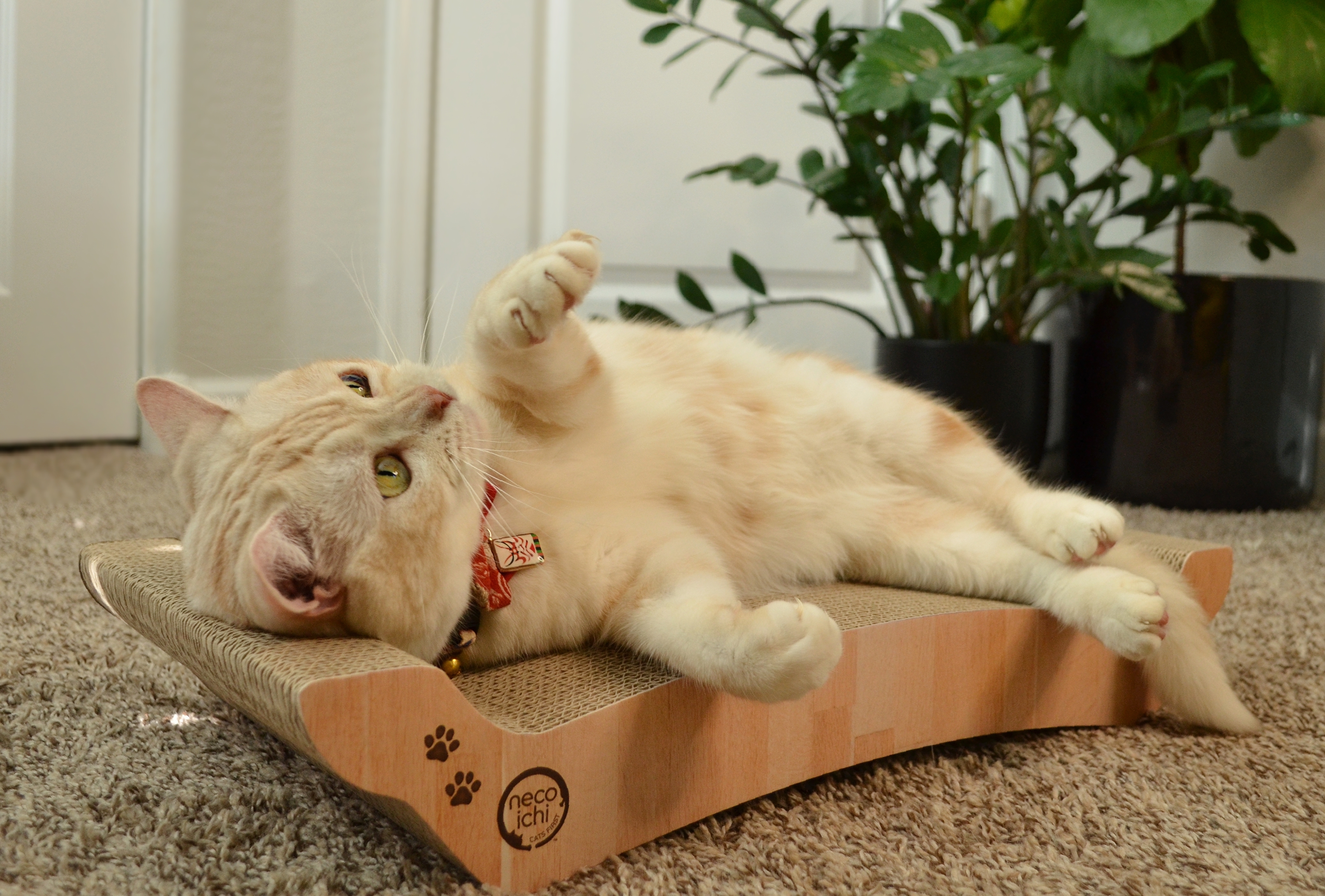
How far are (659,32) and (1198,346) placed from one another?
125cm

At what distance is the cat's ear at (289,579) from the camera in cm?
75

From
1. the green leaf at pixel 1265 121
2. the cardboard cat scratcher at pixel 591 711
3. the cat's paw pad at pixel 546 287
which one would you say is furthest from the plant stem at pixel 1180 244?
the cat's paw pad at pixel 546 287

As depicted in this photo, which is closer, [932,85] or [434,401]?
[434,401]

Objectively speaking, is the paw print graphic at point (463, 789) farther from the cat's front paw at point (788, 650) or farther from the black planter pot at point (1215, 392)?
the black planter pot at point (1215, 392)

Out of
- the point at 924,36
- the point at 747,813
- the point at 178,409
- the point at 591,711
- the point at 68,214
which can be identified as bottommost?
the point at 747,813

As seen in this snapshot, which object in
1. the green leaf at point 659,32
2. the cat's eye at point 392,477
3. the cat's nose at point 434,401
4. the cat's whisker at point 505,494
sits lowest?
the cat's whisker at point 505,494

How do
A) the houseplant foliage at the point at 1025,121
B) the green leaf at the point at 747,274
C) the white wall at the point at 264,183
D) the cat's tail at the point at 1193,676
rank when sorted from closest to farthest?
the cat's tail at the point at 1193,676 → the houseplant foliage at the point at 1025,121 → the green leaf at the point at 747,274 → the white wall at the point at 264,183

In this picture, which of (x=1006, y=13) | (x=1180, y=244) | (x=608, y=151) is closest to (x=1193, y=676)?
(x=1180, y=244)

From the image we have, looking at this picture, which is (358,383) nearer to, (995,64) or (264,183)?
(995,64)

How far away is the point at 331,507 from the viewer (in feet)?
A: 2.62

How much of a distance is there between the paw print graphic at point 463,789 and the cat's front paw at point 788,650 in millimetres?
215

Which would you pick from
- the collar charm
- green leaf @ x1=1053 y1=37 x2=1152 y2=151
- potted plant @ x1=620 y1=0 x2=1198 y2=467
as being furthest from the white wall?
the collar charm

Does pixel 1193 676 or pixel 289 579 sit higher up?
pixel 289 579

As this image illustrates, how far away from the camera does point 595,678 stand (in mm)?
891
